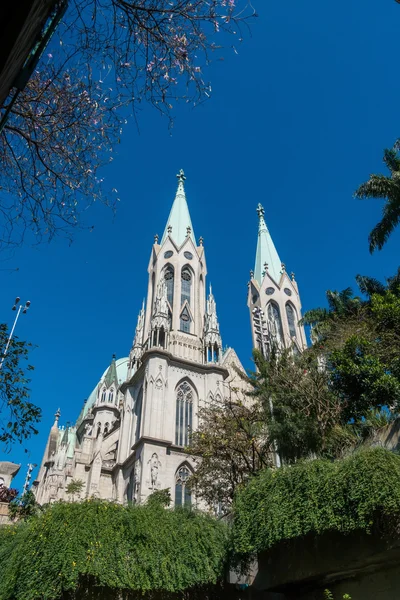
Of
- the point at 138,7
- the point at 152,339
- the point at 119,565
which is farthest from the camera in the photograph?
the point at 152,339

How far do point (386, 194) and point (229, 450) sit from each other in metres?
12.0

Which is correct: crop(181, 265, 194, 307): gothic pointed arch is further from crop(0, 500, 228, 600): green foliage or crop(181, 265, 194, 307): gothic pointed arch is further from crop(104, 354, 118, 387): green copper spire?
crop(0, 500, 228, 600): green foliage

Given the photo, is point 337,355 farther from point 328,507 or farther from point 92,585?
point 92,585

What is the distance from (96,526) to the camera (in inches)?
407

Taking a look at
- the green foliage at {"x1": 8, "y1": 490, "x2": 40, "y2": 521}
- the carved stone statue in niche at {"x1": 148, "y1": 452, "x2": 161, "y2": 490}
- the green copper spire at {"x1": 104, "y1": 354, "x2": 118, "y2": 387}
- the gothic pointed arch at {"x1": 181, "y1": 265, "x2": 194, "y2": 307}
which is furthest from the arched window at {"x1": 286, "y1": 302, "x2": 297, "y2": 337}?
the green foliage at {"x1": 8, "y1": 490, "x2": 40, "y2": 521}

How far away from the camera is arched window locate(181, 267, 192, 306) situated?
37.3m

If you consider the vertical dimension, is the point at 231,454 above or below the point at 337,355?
below

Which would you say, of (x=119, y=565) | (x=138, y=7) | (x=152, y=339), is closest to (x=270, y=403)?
(x=119, y=565)

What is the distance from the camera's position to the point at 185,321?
35.8 meters

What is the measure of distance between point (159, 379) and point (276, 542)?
20611 millimetres

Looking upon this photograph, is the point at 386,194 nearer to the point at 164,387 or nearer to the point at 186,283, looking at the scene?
the point at 164,387

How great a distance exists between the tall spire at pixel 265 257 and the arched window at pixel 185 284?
1074cm

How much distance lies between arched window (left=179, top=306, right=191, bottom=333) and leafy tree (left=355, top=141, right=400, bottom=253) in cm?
1821

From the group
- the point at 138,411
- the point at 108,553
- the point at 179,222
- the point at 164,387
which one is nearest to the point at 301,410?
the point at 108,553
